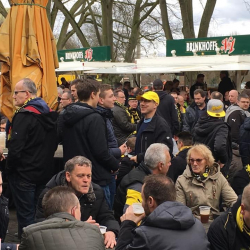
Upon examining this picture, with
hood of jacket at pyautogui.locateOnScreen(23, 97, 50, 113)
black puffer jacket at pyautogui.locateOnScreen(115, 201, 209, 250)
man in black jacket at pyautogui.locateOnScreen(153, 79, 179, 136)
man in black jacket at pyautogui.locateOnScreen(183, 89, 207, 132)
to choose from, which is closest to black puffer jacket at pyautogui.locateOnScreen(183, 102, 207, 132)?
man in black jacket at pyautogui.locateOnScreen(183, 89, 207, 132)

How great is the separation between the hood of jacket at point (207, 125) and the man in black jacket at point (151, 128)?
883mm

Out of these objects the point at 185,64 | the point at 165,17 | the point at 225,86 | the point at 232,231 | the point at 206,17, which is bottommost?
the point at 232,231

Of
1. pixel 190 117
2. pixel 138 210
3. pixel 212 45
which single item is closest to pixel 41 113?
pixel 138 210

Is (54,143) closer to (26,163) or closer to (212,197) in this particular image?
(26,163)

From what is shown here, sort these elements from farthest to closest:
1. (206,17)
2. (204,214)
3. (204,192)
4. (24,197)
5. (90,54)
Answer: (90,54)
(206,17)
(24,197)
(204,192)
(204,214)

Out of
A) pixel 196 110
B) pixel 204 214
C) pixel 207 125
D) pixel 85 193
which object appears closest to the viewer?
pixel 85 193

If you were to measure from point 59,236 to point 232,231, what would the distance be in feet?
4.06

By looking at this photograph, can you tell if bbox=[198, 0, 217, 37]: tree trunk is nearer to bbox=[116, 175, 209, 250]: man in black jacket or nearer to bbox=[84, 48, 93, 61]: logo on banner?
bbox=[84, 48, 93, 61]: logo on banner

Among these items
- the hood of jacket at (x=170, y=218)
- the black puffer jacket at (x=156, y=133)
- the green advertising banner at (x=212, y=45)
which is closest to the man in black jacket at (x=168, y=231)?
the hood of jacket at (x=170, y=218)

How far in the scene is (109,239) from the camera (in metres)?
4.46

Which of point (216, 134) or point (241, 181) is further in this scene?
point (216, 134)

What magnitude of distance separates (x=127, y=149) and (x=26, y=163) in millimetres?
1665

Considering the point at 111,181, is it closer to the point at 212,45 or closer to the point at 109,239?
the point at 109,239

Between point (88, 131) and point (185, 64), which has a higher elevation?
point (185, 64)
